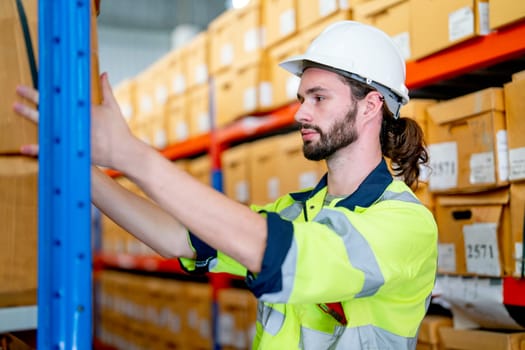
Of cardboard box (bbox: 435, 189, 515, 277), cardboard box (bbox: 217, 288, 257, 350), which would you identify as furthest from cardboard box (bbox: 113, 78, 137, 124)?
cardboard box (bbox: 435, 189, 515, 277)

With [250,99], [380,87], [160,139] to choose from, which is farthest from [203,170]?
[380,87]

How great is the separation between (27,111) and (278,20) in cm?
249

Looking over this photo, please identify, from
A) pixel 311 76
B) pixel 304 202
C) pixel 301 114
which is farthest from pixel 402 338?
pixel 311 76

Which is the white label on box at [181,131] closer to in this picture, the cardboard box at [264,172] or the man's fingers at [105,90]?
the cardboard box at [264,172]

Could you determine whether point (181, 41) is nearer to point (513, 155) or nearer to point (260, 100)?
point (260, 100)

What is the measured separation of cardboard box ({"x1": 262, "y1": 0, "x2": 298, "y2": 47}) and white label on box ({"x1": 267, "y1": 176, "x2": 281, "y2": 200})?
30.3 inches

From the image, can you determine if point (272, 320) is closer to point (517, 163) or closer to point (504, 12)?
point (517, 163)

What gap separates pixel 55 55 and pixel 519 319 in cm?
185

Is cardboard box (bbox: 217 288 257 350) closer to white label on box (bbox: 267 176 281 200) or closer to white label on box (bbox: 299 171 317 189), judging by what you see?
white label on box (bbox: 267 176 281 200)

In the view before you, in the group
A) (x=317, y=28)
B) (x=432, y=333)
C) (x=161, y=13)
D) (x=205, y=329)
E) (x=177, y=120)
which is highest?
(x=161, y=13)

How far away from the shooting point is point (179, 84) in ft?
16.4

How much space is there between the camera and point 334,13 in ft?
10.1

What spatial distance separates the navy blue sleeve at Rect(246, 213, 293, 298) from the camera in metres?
1.24

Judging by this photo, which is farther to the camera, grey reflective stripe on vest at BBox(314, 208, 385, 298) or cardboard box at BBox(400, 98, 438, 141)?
cardboard box at BBox(400, 98, 438, 141)
